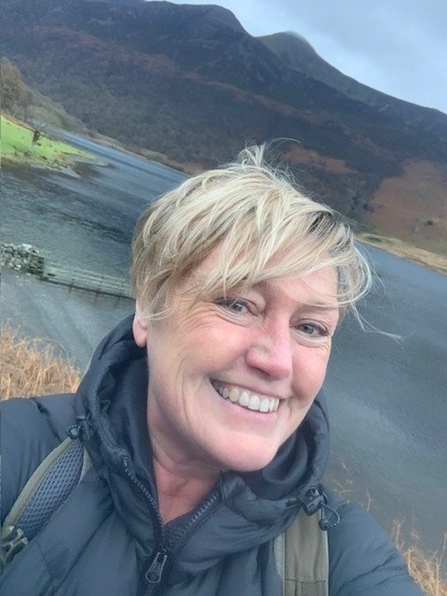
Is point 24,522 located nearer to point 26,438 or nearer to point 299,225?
point 26,438

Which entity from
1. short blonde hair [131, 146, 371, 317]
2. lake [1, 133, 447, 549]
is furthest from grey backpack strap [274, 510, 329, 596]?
lake [1, 133, 447, 549]

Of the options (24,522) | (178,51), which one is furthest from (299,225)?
(178,51)

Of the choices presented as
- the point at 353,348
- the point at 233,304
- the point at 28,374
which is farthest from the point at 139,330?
the point at 353,348

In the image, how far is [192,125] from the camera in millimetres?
29188

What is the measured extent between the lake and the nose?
592 millimetres

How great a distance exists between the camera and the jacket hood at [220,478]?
1.31 m

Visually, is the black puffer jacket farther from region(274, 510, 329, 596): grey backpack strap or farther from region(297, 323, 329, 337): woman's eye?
region(297, 323, 329, 337): woman's eye

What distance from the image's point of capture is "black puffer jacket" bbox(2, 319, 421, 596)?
123 centimetres

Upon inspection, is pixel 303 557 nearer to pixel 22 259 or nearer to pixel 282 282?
pixel 282 282

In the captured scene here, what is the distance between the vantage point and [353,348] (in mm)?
26328

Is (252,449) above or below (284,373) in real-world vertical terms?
below

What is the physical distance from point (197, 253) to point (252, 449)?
479mm

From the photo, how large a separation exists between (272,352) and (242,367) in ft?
0.26

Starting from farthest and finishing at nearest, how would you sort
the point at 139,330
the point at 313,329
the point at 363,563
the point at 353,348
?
the point at 353,348 < the point at 139,330 < the point at 313,329 < the point at 363,563
